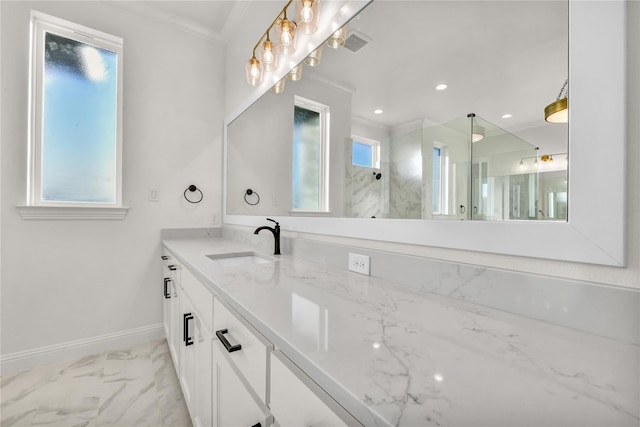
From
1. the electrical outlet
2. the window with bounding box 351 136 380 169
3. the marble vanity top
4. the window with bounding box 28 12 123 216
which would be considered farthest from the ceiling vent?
the window with bounding box 28 12 123 216

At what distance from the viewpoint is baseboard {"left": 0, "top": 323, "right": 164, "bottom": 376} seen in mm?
1819

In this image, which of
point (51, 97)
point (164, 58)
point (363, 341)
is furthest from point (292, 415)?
point (164, 58)

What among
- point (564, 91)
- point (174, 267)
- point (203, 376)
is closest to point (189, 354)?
point (203, 376)

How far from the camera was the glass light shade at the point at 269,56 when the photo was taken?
5.47ft

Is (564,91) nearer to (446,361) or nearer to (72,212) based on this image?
(446,361)

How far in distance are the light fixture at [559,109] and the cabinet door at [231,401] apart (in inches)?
36.4

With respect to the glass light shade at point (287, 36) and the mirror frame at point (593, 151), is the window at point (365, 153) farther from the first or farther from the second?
the glass light shade at point (287, 36)

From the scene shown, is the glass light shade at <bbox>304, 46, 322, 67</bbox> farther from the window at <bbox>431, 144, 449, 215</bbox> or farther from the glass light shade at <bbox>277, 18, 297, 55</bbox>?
the window at <bbox>431, 144, 449, 215</bbox>

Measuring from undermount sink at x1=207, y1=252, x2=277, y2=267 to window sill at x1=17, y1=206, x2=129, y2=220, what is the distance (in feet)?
3.49

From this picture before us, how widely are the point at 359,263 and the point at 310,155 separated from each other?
26.0 inches

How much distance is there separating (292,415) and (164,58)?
280 centimetres

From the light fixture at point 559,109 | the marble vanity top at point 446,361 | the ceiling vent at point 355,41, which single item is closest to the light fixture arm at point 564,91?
the light fixture at point 559,109

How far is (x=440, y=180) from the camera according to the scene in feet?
2.83

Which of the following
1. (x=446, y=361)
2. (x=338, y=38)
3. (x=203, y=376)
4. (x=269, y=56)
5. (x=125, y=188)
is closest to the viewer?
(x=446, y=361)
